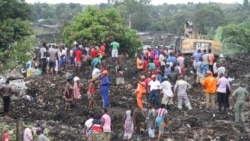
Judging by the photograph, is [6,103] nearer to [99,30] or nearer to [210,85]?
[210,85]

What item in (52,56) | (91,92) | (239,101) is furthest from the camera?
(52,56)

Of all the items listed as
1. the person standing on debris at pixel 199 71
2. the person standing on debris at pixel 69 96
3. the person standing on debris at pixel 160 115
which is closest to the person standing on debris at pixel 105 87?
the person standing on debris at pixel 69 96

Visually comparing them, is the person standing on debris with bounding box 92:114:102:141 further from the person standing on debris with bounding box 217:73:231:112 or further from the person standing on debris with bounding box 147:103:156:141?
the person standing on debris with bounding box 217:73:231:112

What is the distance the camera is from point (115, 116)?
62.6ft

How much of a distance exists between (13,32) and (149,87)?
5077 mm

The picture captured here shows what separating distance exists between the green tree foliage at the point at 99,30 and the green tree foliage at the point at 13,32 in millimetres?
12437

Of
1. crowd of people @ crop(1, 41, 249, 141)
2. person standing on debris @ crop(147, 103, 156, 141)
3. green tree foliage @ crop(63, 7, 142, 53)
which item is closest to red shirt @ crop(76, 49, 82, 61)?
crowd of people @ crop(1, 41, 249, 141)

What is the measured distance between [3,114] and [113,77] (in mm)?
8319

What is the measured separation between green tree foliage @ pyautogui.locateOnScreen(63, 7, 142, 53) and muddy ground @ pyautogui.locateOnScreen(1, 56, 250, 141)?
31.1 ft

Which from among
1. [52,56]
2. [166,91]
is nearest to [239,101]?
[166,91]

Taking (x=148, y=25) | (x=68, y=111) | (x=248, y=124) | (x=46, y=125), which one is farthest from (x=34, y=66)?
(x=148, y=25)

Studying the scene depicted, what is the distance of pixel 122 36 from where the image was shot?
119ft

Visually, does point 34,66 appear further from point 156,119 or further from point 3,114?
point 156,119

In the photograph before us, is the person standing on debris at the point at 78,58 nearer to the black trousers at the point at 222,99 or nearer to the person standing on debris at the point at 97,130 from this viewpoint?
the black trousers at the point at 222,99
